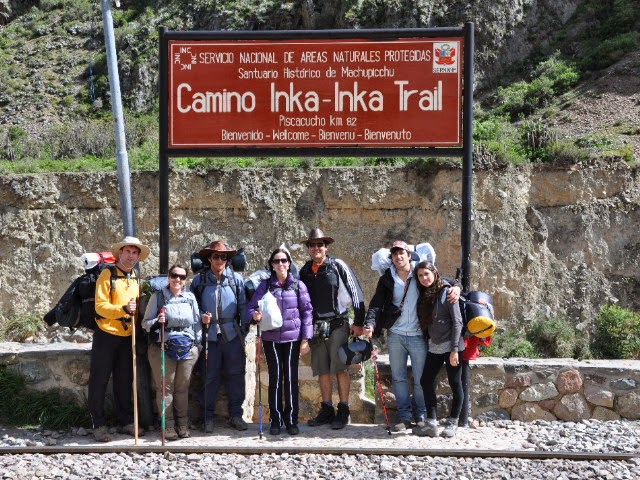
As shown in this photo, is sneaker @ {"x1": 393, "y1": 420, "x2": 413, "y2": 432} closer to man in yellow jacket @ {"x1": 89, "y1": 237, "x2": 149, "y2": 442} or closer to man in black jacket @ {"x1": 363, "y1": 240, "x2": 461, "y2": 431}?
man in black jacket @ {"x1": 363, "y1": 240, "x2": 461, "y2": 431}

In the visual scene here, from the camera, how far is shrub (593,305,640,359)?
1309 centimetres

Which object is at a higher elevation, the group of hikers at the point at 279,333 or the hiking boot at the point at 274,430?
the group of hikers at the point at 279,333

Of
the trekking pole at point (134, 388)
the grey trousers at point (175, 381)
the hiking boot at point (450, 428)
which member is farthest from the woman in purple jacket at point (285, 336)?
the hiking boot at point (450, 428)

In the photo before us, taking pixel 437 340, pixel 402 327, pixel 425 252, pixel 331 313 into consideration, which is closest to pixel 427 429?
pixel 437 340

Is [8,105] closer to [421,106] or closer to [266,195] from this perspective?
[266,195]

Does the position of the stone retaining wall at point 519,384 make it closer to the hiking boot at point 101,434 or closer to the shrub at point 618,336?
the hiking boot at point 101,434

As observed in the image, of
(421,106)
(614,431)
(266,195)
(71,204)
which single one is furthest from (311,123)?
(71,204)

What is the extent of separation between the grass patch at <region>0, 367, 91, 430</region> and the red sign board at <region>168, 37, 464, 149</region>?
9.57 ft

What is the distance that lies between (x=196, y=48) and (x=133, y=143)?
14.8m

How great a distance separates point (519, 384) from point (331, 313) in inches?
81.8

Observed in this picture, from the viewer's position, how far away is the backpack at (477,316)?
286 inches

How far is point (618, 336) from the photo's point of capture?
13.6 m

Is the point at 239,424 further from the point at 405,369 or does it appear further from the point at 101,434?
the point at 405,369

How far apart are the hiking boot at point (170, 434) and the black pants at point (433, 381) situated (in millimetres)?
2371
